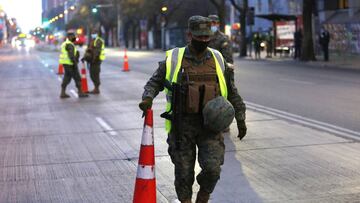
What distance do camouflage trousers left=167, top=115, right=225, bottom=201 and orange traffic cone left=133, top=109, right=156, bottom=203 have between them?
27 centimetres

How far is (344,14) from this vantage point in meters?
48.0

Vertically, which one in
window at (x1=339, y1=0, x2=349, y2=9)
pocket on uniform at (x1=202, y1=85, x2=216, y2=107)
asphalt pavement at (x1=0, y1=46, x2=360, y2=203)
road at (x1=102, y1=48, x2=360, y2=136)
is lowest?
asphalt pavement at (x1=0, y1=46, x2=360, y2=203)

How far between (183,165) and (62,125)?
707 centimetres

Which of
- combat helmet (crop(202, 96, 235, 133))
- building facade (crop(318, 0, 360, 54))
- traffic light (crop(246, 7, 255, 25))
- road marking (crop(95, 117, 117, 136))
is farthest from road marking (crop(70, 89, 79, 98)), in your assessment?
traffic light (crop(246, 7, 255, 25))

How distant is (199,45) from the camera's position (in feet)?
16.9

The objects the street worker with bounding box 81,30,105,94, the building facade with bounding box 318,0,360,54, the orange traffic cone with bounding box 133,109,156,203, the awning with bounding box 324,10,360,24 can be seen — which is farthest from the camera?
the awning with bounding box 324,10,360,24

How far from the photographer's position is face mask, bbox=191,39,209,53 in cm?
513

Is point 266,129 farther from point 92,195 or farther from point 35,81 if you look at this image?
point 35,81

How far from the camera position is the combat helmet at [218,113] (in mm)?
4906

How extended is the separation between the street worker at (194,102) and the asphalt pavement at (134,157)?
3.79ft

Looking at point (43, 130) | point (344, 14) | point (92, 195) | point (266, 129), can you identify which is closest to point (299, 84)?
point (266, 129)

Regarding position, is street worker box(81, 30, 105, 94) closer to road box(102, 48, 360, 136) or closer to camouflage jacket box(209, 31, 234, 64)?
road box(102, 48, 360, 136)

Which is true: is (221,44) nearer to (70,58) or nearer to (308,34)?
(70,58)

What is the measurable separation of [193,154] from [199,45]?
36.9 inches
